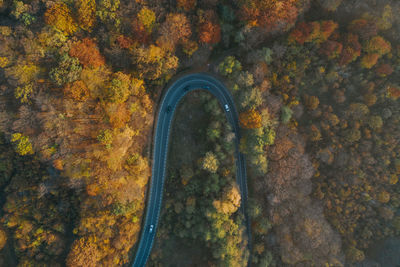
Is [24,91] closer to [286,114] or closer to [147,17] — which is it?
[147,17]

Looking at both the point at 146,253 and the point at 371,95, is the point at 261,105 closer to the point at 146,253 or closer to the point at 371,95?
the point at 371,95

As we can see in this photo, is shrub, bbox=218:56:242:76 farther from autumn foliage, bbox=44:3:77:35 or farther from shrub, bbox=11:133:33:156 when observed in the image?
shrub, bbox=11:133:33:156

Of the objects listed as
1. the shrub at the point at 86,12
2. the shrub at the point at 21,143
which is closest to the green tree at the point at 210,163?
the shrub at the point at 21,143

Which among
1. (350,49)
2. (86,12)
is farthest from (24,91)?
(350,49)

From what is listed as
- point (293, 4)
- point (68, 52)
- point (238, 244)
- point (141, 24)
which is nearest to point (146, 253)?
point (238, 244)

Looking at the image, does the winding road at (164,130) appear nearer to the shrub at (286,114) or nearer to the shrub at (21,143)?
the shrub at (286,114)
